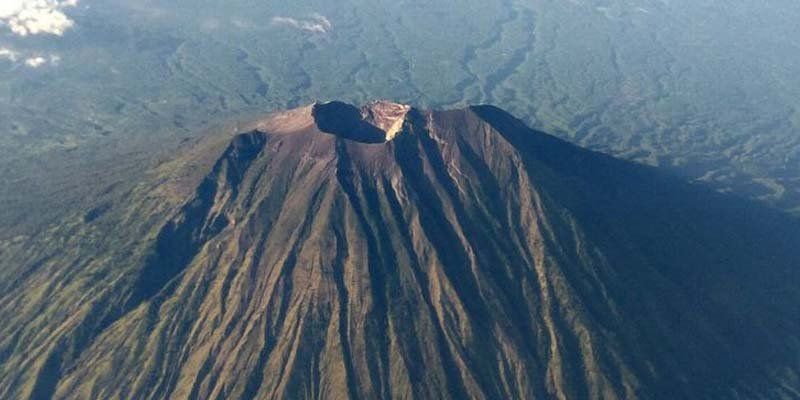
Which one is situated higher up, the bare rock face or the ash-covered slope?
the bare rock face

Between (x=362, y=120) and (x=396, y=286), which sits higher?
(x=362, y=120)

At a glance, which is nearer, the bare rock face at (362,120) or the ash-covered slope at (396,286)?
the ash-covered slope at (396,286)

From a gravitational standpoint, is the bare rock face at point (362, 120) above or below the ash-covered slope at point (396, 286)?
above

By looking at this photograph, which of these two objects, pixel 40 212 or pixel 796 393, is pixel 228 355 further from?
pixel 796 393

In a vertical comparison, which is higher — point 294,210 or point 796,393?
point 294,210

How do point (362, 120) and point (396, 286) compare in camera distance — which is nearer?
point (396, 286)

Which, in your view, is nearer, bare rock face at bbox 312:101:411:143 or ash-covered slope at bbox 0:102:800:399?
ash-covered slope at bbox 0:102:800:399

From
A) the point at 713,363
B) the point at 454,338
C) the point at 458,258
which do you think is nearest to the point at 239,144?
the point at 458,258

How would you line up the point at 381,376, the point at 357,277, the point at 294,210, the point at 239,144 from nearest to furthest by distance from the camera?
the point at 381,376
the point at 357,277
the point at 294,210
the point at 239,144
